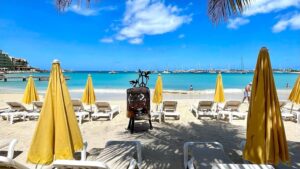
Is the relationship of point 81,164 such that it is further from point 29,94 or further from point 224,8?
point 29,94

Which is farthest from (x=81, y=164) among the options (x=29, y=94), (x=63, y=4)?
(x=29, y=94)

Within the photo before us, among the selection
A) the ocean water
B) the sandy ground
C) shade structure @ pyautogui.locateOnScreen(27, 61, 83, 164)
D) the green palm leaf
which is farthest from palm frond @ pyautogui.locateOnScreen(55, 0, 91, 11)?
the ocean water

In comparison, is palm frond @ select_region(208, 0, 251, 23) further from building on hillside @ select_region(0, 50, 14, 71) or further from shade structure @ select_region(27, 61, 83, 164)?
building on hillside @ select_region(0, 50, 14, 71)

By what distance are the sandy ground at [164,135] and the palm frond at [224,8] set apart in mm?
3161

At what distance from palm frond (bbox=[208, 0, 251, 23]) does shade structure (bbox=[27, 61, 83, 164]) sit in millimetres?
3883

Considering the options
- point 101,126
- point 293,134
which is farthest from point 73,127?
point 293,134

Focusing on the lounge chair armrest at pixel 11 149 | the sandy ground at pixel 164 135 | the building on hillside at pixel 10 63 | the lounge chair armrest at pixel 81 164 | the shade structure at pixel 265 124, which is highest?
the building on hillside at pixel 10 63

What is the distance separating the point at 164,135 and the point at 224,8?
3.83 meters

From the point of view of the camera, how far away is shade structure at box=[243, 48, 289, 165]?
3.13 metres

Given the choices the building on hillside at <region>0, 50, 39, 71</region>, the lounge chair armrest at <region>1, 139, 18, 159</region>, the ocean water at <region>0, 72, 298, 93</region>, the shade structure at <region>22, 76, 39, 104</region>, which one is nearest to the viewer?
the lounge chair armrest at <region>1, 139, 18, 159</region>

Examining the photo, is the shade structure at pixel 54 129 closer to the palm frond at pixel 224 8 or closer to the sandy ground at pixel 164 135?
the sandy ground at pixel 164 135

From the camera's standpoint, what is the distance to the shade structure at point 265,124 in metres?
3.13

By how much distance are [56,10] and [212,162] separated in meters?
4.04

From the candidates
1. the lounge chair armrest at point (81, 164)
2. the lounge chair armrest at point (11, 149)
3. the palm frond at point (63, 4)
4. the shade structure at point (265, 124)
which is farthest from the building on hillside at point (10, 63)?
the shade structure at point (265, 124)
